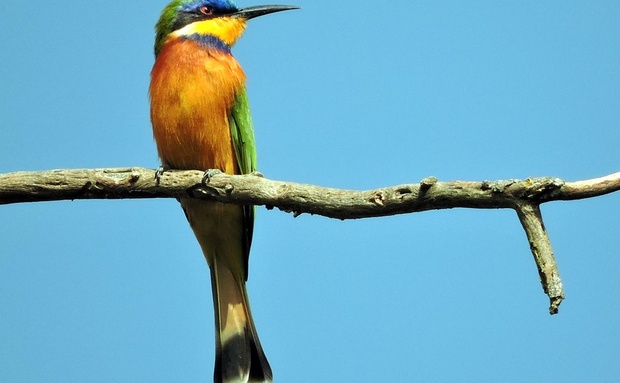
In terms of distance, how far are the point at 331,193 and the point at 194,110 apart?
2192 millimetres

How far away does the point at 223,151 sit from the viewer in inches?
262

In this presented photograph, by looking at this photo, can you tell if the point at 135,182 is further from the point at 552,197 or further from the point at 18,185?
the point at 552,197

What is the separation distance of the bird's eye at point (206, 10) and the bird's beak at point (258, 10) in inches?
8.4

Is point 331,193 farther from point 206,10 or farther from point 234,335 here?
point 206,10

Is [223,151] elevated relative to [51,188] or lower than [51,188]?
elevated

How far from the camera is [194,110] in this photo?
21.4 feet

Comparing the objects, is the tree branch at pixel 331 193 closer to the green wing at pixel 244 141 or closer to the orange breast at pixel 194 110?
the orange breast at pixel 194 110

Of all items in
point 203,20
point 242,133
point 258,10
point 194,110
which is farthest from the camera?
point 258,10

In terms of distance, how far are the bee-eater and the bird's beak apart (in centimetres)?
22

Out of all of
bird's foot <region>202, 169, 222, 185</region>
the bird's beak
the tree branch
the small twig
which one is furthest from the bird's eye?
the small twig

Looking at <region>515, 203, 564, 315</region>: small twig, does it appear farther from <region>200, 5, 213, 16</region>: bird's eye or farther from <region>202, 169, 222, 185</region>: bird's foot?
<region>200, 5, 213, 16</region>: bird's eye

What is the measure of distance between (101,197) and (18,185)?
0.51 meters

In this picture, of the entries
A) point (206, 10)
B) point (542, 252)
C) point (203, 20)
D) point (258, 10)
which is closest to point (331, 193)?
point (542, 252)

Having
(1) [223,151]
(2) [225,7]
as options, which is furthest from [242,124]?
(2) [225,7]
